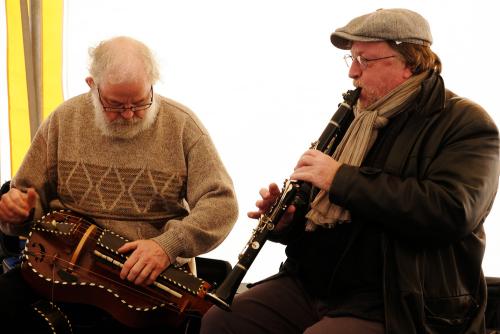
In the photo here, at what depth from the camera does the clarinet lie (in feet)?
6.48

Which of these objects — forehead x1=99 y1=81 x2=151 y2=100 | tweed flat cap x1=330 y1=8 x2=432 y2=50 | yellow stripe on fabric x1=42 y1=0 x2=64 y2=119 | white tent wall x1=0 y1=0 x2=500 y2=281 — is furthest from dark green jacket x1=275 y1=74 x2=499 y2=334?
yellow stripe on fabric x1=42 y1=0 x2=64 y2=119

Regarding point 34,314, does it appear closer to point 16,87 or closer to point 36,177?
point 36,177

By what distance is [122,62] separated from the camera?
2.29 meters

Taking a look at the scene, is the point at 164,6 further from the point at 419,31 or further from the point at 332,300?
the point at 332,300

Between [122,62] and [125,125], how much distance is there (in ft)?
0.78

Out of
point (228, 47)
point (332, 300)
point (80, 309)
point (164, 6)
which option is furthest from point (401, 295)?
point (164, 6)

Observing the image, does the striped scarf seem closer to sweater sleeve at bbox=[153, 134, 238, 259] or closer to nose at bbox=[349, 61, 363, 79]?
nose at bbox=[349, 61, 363, 79]

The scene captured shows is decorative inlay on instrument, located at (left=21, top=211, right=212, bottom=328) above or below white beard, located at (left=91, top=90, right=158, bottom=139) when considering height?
below

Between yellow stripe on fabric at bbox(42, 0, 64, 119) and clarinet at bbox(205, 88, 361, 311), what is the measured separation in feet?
5.82

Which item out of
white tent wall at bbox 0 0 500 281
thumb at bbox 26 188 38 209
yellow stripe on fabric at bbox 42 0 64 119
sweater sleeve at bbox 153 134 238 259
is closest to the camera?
sweater sleeve at bbox 153 134 238 259

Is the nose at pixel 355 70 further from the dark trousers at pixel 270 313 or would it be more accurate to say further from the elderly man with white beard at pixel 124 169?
the dark trousers at pixel 270 313

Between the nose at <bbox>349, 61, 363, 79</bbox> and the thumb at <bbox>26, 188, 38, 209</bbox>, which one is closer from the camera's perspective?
the nose at <bbox>349, 61, 363, 79</bbox>

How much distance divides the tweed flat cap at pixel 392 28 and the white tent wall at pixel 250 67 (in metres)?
0.94

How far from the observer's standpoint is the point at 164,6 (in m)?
3.34
